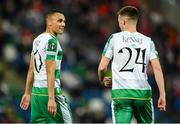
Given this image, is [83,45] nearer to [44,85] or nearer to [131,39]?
[44,85]

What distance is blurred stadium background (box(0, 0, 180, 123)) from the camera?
1844 cm

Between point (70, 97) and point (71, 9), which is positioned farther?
point (71, 9)

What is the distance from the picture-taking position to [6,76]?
20.3 m

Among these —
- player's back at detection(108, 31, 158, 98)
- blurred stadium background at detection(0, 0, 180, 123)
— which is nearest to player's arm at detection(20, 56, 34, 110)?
player's back at detection(108, 31, 158, 98)

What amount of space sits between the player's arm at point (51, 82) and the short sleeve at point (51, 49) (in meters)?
0.07

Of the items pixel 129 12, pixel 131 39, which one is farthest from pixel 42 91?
pixel 129 12

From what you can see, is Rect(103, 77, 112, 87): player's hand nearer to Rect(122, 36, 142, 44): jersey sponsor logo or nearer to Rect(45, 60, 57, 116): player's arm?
Rect(122, 36, 142, 44): jersey sponsor logo

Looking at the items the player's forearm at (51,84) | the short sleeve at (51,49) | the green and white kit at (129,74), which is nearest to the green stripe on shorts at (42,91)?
the player's forearm at (51,84)

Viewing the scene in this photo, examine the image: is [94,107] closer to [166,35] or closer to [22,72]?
[22,72]

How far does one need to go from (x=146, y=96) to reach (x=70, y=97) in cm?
915

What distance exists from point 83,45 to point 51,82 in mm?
11985

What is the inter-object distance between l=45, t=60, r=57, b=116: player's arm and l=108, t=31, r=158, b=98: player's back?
754 mm

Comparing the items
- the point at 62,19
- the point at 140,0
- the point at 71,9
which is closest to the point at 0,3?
the point at 71,9

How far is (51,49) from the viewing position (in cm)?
995
